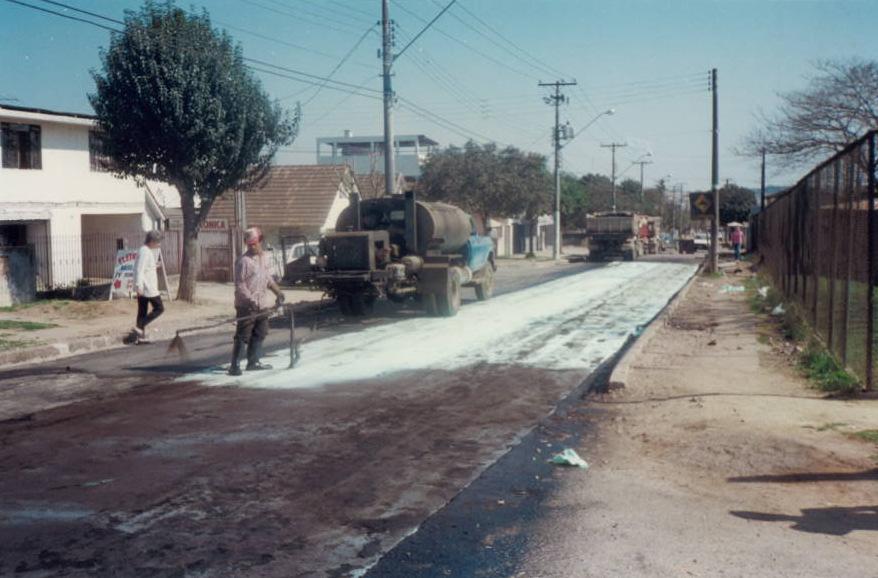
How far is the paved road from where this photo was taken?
5.47 metres

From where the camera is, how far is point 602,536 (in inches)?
223

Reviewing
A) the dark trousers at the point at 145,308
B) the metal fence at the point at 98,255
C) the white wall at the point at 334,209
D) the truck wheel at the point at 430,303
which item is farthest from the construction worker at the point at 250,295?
the white wall at the point at 334,209

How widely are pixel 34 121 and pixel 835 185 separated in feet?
71.6

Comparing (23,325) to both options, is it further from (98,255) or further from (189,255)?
(98,255)

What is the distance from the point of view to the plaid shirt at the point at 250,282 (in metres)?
11.6

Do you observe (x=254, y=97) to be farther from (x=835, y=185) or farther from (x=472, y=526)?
(x=472, y=526)

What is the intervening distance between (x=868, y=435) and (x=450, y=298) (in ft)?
38.9

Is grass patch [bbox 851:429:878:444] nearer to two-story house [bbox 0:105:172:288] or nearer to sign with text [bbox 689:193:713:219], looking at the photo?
two-story house [bbox 0:105:172:288]

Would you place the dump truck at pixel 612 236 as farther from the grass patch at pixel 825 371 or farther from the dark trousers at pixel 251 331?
the dark trousers at pixel 251 331

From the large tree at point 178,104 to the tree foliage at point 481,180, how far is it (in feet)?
105

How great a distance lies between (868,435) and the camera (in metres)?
7.89

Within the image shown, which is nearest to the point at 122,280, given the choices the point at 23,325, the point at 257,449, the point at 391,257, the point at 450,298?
the point at 23,325

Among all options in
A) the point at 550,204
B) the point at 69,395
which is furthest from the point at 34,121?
the point at 550,204

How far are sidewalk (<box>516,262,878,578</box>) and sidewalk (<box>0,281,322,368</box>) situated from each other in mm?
8736
